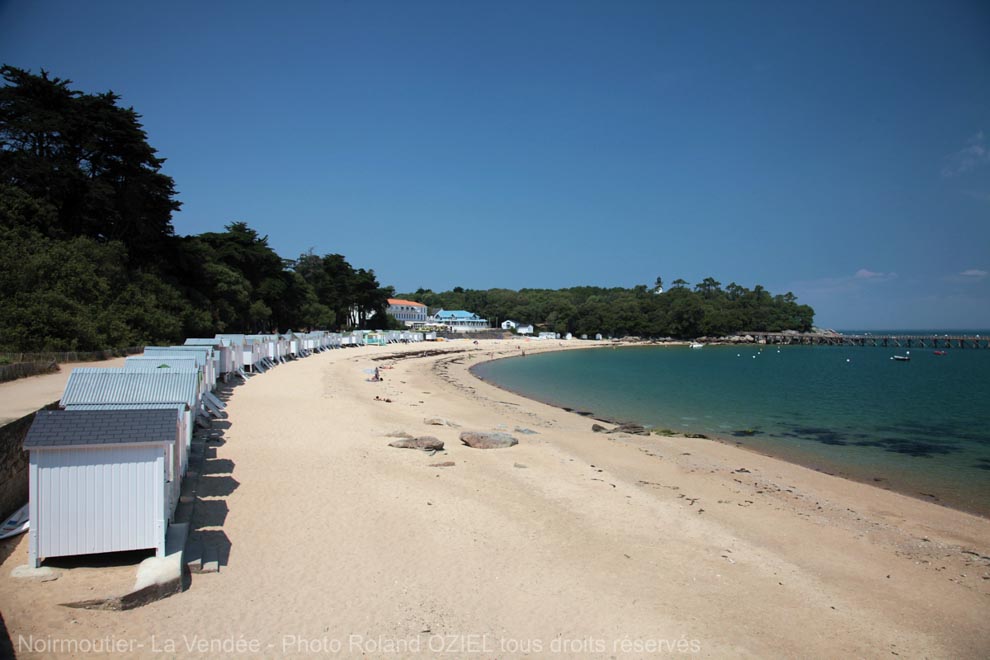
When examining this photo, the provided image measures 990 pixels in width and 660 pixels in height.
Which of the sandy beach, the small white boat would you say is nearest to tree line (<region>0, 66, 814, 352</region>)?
the sandy beach

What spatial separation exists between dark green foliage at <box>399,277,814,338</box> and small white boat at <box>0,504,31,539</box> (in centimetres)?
10485

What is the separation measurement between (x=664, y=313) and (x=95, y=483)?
112m

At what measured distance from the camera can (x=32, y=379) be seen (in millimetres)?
14656

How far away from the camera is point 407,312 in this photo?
4737 inches

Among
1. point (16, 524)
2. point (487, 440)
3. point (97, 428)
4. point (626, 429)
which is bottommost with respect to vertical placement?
point (626, 429)

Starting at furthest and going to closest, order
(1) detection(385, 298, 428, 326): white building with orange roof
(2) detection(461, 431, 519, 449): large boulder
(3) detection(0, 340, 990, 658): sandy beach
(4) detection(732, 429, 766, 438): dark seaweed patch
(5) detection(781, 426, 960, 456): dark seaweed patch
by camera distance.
→ (1) detection(385, 298, 428, 326): white building with orange roof
(4) detection(732, 429, 766, 438): dark seaweed patch
(5) detection(781, 426, 960, 456): dark seaweed patch
(2) detection(461, 431, 519, 449): large boulder
(3) detection(0, 340, 990, 658): sandy beach

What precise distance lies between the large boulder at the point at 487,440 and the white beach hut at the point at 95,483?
8.55 meters

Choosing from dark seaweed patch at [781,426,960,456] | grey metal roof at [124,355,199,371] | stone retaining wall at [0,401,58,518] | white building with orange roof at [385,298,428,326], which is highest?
white building with orange roof at [385,298,428,326]

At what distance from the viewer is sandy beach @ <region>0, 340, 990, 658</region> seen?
17.5ft

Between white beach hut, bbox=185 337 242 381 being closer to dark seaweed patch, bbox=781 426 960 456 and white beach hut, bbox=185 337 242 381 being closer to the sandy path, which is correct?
the sandy path

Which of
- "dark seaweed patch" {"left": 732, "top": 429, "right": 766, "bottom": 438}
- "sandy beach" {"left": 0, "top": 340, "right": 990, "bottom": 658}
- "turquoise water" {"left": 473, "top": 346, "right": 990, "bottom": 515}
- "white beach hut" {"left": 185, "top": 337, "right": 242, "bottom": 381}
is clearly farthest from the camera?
"white beach hut" {"left": 185, "top": 337, "right": 242, "bottom": 381}

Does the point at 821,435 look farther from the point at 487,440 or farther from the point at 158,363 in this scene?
the point at 158,363

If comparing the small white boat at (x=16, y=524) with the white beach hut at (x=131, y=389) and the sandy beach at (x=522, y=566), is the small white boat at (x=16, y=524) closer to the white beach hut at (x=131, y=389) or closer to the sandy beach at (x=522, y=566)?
the sandy beach at (x=522, y=566)

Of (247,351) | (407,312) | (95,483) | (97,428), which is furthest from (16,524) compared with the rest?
(407,312)
